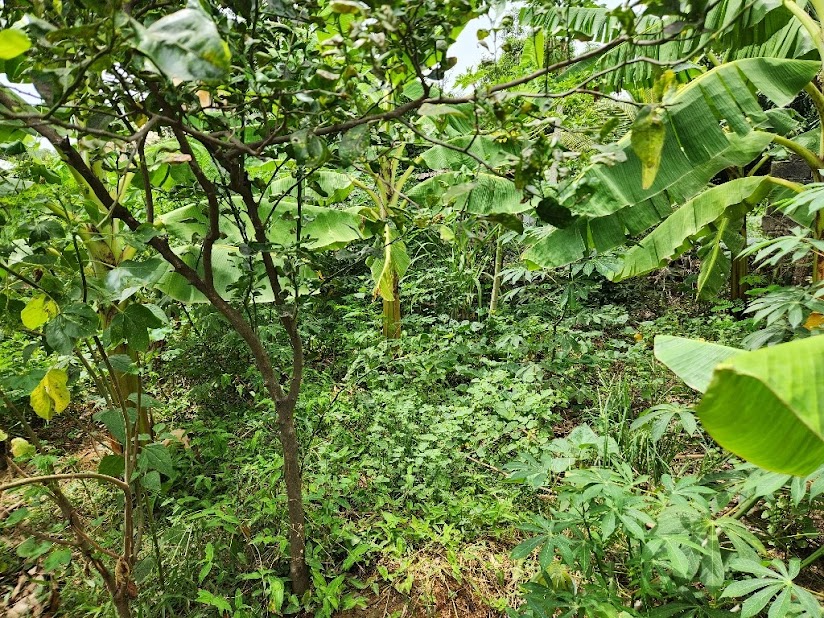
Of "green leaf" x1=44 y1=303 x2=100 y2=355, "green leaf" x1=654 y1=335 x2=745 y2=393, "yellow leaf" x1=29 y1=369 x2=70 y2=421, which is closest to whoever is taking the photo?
"green leaf" x1=44 y1=303 x2=100 y2=355

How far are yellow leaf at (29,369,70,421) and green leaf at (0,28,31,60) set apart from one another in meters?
0.94

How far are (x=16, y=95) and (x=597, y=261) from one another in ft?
8.76

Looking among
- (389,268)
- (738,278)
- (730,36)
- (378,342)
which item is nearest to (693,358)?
(730,36)

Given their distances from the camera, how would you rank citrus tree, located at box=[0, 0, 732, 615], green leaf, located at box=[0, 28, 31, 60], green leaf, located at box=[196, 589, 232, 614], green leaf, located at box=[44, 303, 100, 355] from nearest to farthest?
green leaf, located at box=[0, 28, 31, 60] < citrus tree, located at box=[0, 0, 732, 615] < green leaf, located at box=[44, 303, 100, 355] < green leaf, located at box=[196, 589, 232, 614]

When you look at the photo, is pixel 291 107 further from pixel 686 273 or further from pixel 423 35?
pixel 686 273

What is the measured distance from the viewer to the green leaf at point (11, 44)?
434 millimetres

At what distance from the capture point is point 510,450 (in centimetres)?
217

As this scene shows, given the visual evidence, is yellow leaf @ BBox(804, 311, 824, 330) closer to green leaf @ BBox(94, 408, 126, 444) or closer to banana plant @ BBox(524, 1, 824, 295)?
banana plant @ BBox(524, 1, 824, 295)

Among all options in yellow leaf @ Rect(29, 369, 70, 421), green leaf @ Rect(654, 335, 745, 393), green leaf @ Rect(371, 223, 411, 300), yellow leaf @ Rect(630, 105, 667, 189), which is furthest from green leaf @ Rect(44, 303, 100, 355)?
green leaf @ Rect(371, 223, 411, 300)

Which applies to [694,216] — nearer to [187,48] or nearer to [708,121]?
[708,121]

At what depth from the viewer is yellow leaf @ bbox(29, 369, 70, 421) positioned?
1.14 meters

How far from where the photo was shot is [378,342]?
3148 millimetres

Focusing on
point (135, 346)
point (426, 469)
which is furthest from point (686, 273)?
point (135, 346)

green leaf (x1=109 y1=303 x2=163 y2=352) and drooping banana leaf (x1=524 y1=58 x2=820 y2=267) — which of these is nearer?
green leaf (x1=109 y1=303 x2=163 y2=352)
